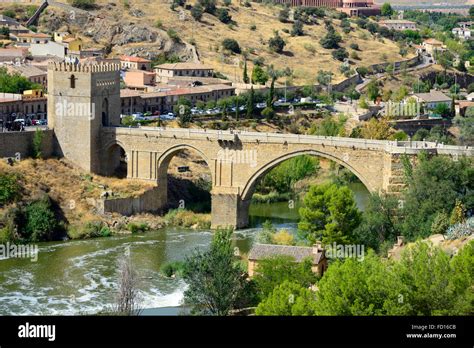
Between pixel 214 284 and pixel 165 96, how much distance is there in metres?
36.2

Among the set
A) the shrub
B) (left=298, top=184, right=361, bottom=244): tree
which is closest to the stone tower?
(left=298, top=184, right=361, bottom=244): tree

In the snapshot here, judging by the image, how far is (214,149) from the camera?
44.3 metres

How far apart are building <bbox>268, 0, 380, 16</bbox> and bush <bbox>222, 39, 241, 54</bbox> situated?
37680 mm

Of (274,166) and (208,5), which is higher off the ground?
(208,5)

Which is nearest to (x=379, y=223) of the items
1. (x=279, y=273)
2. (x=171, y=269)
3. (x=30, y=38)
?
(x=171, y=269)

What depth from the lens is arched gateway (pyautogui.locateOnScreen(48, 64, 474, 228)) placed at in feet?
134

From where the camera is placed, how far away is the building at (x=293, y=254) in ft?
96.5

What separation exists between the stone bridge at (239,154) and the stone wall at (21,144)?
2491mm

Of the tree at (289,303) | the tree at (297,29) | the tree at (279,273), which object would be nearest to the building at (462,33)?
the tree at (297,29)

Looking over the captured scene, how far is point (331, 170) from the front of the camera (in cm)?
5584

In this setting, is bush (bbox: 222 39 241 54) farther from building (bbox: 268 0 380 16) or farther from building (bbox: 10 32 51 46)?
building (bbox: 268 0 380 16)

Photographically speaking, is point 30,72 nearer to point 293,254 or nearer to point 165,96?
point 165,96

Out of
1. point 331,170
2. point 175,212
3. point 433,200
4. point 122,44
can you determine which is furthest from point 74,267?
point 122,44

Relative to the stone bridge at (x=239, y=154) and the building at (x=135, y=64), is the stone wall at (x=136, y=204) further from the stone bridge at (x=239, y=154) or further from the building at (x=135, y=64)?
the building at (x=135, y=64)
